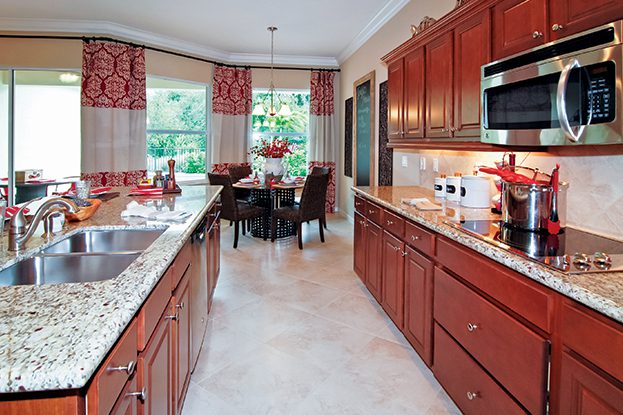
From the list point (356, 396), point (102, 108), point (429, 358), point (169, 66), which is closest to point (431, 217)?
point (429, 358)

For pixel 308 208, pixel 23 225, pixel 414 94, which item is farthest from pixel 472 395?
pixel 308 208

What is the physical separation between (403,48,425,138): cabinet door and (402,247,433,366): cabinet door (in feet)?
3.41

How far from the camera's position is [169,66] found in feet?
20.9

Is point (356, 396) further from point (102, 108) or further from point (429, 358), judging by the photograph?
point (102, 108)

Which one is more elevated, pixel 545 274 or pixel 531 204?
pixel 531 204

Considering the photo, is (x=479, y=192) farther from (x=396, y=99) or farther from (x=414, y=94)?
(x=396, y=99)

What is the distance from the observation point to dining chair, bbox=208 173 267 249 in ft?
16.6

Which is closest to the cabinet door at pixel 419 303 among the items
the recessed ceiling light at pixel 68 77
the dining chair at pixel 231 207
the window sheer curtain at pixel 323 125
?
the dining chair at pixel 231 207

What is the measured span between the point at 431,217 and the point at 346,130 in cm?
510

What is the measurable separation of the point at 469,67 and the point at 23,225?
2.24 m

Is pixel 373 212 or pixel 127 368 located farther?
pixel 373 212

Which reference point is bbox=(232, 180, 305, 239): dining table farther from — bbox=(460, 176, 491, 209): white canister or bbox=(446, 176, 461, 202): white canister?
bbox=(460, 176, 491, 209): white canister

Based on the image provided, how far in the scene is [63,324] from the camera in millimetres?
895

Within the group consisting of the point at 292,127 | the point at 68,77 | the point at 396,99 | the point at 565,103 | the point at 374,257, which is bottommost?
the point at 374,257
